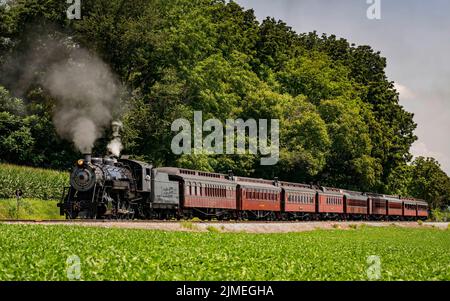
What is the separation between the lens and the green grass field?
4272cm

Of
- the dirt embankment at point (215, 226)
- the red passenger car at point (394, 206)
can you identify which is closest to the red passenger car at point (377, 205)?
the red passenger car at point (394, 206)

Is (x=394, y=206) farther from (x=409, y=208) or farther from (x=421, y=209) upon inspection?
(x=421, y=209)

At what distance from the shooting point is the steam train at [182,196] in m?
36.8

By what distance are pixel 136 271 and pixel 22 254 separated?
3.89 metres

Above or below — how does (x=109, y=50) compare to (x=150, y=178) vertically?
above

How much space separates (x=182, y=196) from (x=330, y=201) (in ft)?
96.9

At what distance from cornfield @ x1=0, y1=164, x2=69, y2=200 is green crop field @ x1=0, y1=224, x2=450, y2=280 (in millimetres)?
17273

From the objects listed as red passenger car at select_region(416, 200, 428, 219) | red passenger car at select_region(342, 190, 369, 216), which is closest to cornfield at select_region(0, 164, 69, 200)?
red passenger car at select_region(342, 190, 369, 216)

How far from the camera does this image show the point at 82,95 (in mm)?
48469

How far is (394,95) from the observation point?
340 feet

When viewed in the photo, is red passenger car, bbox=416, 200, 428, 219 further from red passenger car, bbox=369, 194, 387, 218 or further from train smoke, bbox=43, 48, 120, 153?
train smoke, bbox=43, 48, 120, 153
